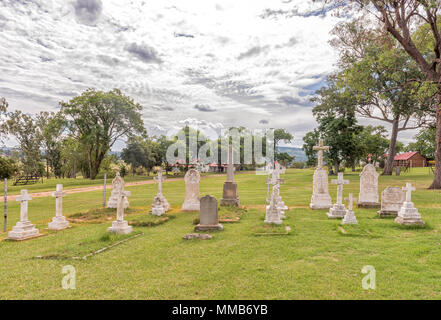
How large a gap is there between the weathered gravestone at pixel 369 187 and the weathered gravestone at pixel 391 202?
2.25 m

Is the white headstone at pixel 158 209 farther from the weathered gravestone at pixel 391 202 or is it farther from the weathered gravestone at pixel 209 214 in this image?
the weathered gravestone at pixel 391 202

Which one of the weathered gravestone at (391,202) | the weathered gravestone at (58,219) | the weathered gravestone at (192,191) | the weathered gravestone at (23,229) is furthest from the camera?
the weathered gravestone at (192,191)

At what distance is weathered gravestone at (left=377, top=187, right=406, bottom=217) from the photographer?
1048 cm

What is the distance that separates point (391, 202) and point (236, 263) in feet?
29.0

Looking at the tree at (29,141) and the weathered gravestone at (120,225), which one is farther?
the tree at (29,141)

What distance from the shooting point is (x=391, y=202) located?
1055 cm

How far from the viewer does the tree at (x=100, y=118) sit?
35.9 meters

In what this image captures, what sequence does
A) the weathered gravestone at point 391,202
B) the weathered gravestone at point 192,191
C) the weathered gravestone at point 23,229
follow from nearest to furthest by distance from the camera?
the weathered gravestone at point 23,229 → the weathered gravestone at point 391,202 → the weathered gravestone at point 192,191

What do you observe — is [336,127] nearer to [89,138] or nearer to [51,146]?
[89,138]

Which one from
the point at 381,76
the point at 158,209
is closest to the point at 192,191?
the point at 158,209

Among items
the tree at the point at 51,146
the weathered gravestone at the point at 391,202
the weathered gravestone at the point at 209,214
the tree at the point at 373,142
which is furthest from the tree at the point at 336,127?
the tree at the point at 51,146
